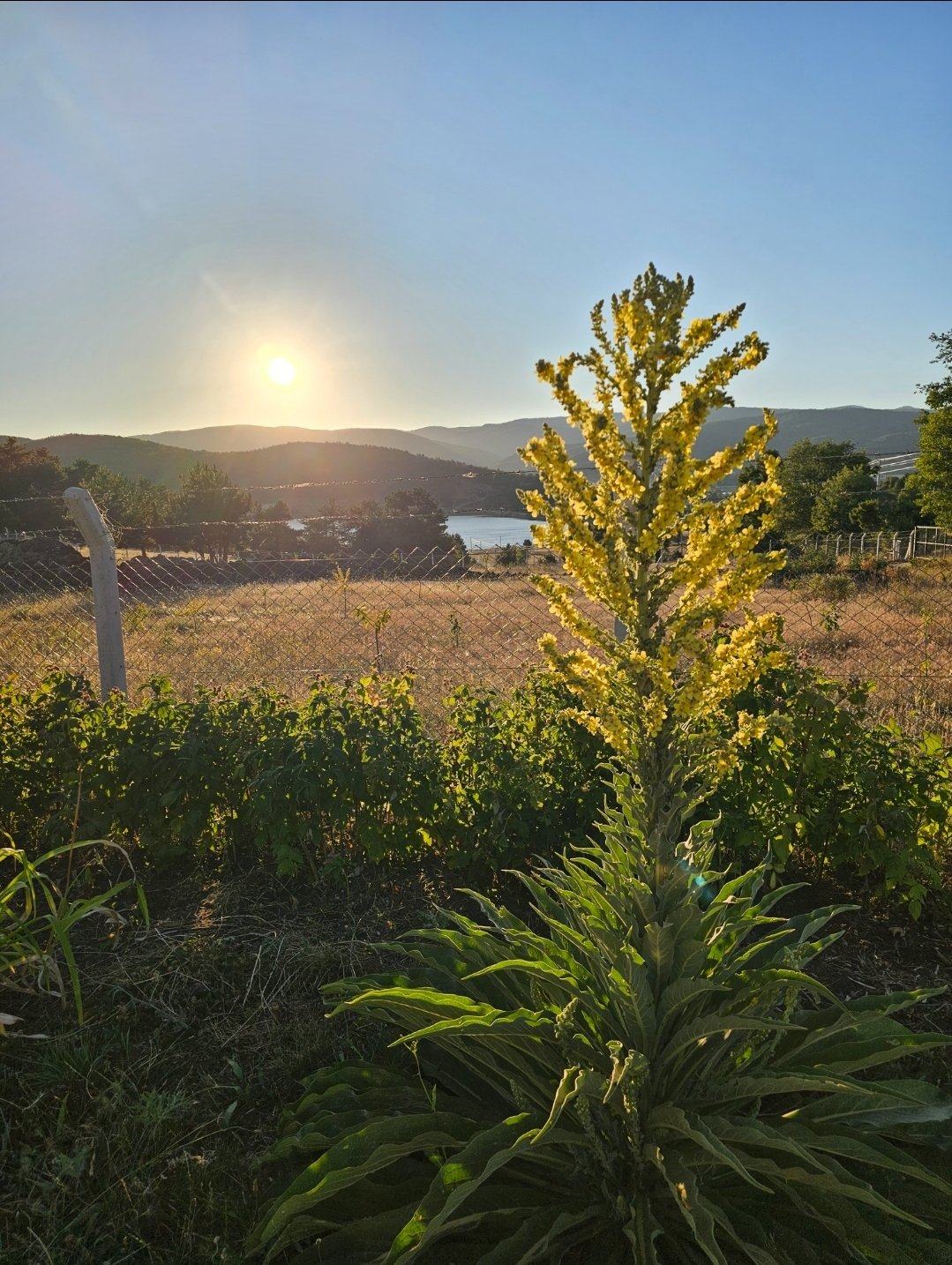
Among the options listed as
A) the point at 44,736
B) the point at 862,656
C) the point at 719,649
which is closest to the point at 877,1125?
the point at 719,649

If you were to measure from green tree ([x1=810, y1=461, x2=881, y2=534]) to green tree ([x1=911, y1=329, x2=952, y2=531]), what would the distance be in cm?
241

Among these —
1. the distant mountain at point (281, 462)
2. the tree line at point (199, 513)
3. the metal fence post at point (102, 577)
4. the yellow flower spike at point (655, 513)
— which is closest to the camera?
the yellow flower spike at point (655, 513)

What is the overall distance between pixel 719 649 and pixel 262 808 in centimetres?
236

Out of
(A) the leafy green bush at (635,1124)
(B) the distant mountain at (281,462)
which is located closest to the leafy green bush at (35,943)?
(A) the leafy green bush at (635,1124)

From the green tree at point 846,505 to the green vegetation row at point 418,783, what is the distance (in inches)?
1524

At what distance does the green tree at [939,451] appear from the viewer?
3719 cm

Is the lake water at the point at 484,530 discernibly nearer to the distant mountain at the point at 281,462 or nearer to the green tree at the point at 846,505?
the distant mountain at the point at 281,462

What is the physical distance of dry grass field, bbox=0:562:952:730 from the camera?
24.4 ft

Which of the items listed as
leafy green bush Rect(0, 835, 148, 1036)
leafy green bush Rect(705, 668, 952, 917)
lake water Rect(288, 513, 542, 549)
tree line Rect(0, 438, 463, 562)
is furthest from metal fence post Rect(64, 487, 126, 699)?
tree line Rect(0, 438, 463, 562)

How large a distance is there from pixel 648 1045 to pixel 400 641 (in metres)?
9.68

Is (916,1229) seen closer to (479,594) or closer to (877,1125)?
(877,1125)

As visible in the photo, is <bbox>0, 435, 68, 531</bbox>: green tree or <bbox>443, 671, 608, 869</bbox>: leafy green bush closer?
<bbox>443, 671, 608, 869</bbox>: leafy green bush

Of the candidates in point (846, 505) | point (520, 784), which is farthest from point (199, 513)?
point (520, 784)

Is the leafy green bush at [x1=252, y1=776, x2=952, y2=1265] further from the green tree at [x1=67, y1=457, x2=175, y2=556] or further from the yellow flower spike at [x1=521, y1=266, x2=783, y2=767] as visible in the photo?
the green tree at [x1=67, y1=457, x2=175, y2=556]
